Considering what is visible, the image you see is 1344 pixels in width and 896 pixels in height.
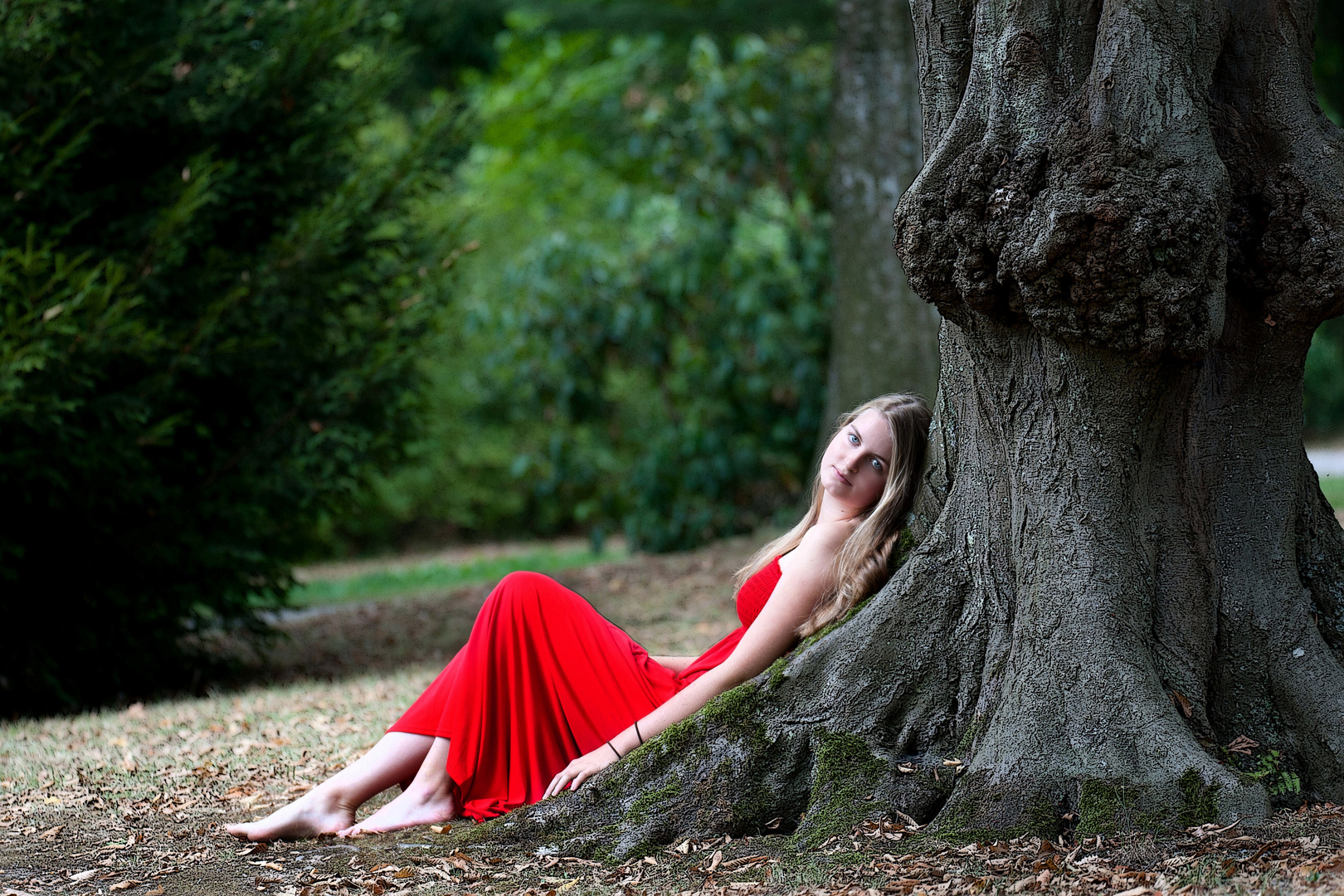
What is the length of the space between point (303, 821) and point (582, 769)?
880 millimetres

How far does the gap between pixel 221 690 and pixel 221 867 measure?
160 inches

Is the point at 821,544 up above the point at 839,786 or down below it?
above

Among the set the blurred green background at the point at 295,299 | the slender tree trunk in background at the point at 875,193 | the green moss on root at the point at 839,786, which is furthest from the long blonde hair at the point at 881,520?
the slender tree trunk in background at the point at 875,193

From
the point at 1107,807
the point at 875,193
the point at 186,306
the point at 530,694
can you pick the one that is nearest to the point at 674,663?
the point at 530,694

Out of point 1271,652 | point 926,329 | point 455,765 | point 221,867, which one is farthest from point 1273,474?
point 926,329

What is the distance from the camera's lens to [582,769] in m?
3.35

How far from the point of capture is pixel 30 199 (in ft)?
20.4

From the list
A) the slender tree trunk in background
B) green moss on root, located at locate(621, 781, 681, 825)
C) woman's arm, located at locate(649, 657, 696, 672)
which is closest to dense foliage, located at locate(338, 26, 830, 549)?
the slender tree trunk in background

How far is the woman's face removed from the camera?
3588 mm

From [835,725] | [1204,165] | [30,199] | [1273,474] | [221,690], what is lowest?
[221,690]

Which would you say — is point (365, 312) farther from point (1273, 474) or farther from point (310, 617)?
point (1273, 474)

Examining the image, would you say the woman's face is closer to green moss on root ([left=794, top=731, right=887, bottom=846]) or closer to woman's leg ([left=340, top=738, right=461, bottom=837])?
green moss on root ([left=794, top=731, right=887, bottom=846])

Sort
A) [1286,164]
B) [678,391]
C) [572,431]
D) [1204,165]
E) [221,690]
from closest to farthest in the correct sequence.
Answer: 1. [1204,165]
2. [1286,164]
3. [221,690]
4. [678,391]
5. [572,431]

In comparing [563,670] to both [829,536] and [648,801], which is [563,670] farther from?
[829,536]
